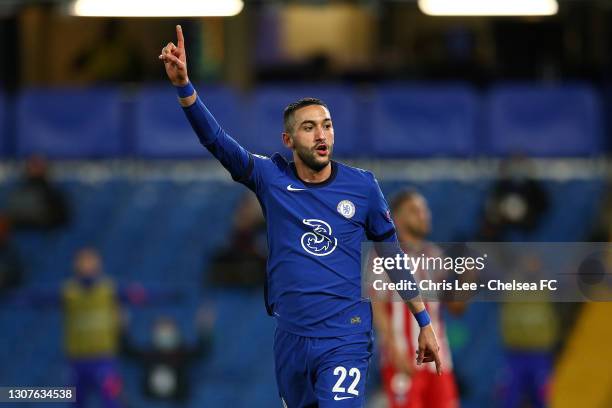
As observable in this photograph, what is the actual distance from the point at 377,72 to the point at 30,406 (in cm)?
573

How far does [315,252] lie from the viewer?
6355mm

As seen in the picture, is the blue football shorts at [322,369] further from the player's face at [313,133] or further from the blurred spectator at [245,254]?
the blurred spectator at [245,254]

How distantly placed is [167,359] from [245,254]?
52.2 inches

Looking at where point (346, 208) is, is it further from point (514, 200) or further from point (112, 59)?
point (112, 59)

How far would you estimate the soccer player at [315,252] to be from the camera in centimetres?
626

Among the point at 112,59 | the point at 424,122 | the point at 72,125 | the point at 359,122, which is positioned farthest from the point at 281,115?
the point at 72,125

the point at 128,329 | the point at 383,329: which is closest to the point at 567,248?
the point at 383,329

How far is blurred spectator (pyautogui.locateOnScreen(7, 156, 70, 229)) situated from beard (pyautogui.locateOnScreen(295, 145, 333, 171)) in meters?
8.32

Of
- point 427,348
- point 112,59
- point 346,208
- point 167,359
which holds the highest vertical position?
point 112,59

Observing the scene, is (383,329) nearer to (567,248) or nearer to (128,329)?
(567,248)

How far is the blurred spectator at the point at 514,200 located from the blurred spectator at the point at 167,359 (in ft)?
10.7

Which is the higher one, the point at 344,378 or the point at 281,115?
the point at 281,115

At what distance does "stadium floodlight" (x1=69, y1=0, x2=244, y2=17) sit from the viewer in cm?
1280

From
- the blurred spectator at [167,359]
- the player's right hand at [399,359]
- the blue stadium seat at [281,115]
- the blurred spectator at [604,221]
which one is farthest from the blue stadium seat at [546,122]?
the player's right hand at [399,359]
